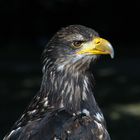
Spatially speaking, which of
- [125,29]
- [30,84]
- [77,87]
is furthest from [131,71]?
[77,87]

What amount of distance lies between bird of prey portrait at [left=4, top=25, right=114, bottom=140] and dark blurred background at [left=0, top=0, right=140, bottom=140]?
705cm

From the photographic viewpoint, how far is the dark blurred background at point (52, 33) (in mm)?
16594

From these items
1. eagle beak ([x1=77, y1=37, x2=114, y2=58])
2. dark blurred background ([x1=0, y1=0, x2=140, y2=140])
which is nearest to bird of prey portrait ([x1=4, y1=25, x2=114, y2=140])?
eagle beak ([x1=77, y1=37, x2=114, y2=58])

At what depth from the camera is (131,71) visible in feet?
57.5

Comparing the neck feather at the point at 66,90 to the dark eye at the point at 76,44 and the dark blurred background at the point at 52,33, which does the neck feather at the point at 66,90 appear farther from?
the dark blurred background at the point at 52,33

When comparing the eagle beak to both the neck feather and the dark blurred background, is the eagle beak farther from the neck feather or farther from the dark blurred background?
the dark blurred background

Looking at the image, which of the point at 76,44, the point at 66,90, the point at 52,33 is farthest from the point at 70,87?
the point at 52,33

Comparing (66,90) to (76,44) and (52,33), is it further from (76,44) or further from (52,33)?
(52,33)

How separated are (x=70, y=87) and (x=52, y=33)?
12.3 meters

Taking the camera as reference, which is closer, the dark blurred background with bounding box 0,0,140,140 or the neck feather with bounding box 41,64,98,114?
the neck feather with bounding box 41,64,98,114

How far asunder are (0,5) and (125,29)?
10.6ft

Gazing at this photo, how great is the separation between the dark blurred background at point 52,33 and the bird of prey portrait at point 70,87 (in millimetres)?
7048

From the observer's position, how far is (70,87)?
8508 mm

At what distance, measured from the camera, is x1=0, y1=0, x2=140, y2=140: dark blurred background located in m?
16.6
